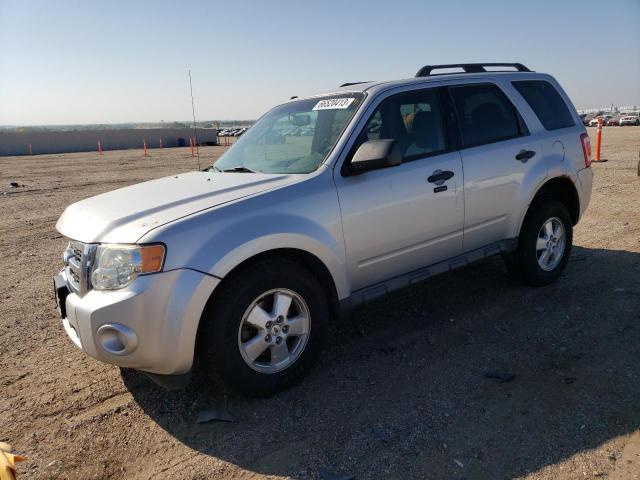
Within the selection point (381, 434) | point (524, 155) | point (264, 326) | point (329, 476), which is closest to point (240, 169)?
point (264, 326)

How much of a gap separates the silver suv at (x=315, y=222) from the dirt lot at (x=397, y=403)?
0.35 meters

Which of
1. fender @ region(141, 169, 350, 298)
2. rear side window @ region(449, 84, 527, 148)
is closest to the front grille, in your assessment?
Result: fender @ region(141, 169, 350, 298)

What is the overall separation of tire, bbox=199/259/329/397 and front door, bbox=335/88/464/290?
0.45 metres

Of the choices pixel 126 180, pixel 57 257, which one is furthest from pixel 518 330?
pixel 126 180

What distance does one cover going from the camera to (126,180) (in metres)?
16.1

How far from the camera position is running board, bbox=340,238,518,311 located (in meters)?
3.52

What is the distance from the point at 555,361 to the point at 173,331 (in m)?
2.55

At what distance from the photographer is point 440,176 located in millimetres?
3801

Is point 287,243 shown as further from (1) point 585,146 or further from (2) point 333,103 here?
(1) point 585,146

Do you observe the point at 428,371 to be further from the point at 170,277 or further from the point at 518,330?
the point at 170,277

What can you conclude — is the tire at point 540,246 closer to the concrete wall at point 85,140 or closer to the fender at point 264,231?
the fender at point 264,231

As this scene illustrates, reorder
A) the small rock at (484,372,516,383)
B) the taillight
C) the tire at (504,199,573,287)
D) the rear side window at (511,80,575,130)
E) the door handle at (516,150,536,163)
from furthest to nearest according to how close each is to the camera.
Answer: the taillight → the rear side window at (511,80,575,130) → the tire at (504,199,573,287) → the door handle at (516,150,536,163) → the small rock at (484,372,516,383)

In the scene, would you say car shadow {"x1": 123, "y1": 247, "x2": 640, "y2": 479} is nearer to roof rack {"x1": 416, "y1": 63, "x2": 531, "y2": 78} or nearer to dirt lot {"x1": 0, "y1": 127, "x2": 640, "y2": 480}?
dirt lot {"x1": 0, "y1": 127, "x2": 640, "y2": 480}

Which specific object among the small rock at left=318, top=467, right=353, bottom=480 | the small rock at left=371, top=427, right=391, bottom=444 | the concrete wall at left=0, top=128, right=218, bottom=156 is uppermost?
the concrete wall at left=0, top=128, right=218, bottom=156
